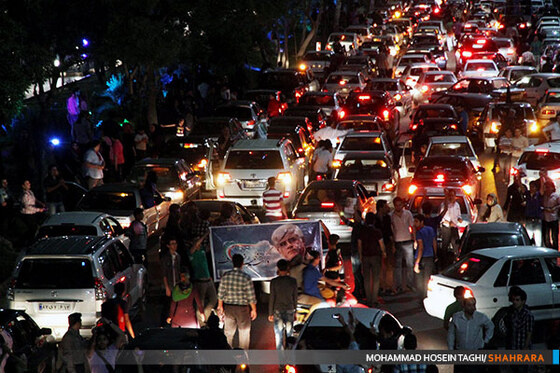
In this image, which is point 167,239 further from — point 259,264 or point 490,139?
point 490,139

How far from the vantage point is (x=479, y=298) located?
13625 millimetres

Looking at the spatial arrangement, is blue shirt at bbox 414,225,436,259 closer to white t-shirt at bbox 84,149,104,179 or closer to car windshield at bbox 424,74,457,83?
white t-shirt at bbox 84,149,104,179

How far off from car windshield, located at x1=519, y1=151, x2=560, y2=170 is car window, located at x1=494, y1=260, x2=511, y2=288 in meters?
8.80

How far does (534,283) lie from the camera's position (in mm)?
13867

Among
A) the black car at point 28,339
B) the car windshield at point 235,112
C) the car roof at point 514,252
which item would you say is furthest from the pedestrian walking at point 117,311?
the car windshield at point 235,112

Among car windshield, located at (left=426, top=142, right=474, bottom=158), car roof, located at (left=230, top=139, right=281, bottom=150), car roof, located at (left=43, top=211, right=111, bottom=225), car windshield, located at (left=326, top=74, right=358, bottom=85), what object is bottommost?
car windshield, located at (left=426, top=142, right=474, bottom=158)

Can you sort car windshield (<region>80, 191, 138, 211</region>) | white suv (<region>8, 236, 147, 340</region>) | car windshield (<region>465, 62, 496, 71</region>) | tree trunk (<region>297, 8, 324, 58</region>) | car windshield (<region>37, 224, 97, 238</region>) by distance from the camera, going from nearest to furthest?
white suv (<region>8, 236, 147, 340</region>), car windshield (<region>37, 224, 97, 238</region>), car windshield (<region>80, 191, 138, 211</region>), car windshield (<region>465, 62, 496, 71</region>), tree trunk (<region>297, 8, 324, 58</region>)

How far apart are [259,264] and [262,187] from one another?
21.4ft

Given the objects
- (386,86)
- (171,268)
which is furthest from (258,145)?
(386,86)

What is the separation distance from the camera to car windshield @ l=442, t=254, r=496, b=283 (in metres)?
13.9

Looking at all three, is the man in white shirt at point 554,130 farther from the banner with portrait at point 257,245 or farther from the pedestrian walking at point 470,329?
the pedestrian walking at point 470,329

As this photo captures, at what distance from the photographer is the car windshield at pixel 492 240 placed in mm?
15984

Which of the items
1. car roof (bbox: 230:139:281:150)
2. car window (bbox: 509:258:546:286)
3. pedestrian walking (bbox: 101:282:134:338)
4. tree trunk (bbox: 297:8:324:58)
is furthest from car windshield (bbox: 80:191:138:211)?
tree trunk (bbox: 297:8:324:58)

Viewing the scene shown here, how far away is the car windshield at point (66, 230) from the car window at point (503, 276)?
720cm
